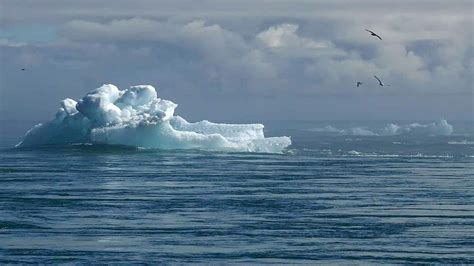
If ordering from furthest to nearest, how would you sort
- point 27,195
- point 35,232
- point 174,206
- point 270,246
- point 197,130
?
point 197,130 < point 27,195 < point 174,206 < point 35,232 < point 270,246

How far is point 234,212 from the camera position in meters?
37.8

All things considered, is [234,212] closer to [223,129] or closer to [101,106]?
[101,106]

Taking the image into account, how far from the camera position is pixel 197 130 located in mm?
79562

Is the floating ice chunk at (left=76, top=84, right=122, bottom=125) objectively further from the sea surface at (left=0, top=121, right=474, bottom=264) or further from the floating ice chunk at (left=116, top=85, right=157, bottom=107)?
the sea surface at (left=0, top=121, right=474, bottom=264)

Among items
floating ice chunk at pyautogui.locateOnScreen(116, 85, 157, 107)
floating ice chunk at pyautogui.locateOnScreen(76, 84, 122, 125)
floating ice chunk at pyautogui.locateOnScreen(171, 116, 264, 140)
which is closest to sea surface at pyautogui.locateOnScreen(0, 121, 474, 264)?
floating ice chunk at pyautogui.locateOnScreen(76, 84, 122, 125)

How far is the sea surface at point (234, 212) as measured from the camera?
28828 millimetres

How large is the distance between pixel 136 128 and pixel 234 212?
1370 inches

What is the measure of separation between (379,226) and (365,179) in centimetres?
1887

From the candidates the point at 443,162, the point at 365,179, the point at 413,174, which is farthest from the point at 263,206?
the point at 443,162

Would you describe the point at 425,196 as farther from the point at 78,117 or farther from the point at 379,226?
the point at 78,117

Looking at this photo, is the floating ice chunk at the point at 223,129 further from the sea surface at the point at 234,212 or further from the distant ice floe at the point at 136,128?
the sea surface at the point at 234,212

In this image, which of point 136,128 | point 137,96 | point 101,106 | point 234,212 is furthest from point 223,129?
point 234,212

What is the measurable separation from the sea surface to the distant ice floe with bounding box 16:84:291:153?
5.76 metres

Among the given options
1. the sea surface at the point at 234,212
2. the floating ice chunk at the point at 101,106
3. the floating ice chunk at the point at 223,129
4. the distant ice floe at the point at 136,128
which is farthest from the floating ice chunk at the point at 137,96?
the sea surface at the point at 234,212
